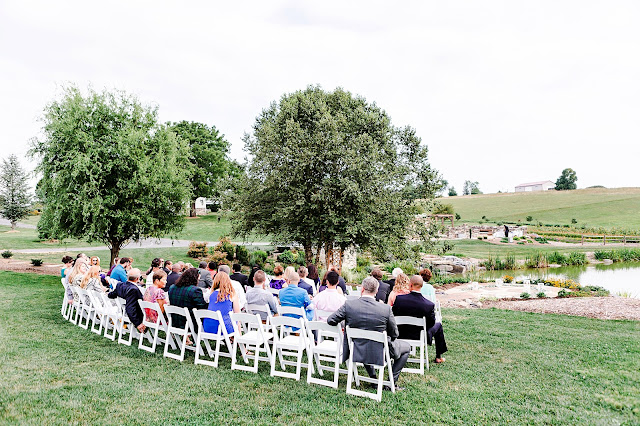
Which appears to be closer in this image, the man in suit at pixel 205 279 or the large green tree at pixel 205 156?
the man in suit at pixel 205 279

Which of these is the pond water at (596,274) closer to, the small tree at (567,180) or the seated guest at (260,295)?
the seated guest at (260,295)

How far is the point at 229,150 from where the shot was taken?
56875mm

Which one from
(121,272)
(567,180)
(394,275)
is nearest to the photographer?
(394,275)

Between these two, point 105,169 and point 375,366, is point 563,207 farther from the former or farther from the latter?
point 375,366

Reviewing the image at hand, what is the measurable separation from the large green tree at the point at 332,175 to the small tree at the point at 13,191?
99.3ft

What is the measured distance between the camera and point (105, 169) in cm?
1521

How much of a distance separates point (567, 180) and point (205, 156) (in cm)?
10264

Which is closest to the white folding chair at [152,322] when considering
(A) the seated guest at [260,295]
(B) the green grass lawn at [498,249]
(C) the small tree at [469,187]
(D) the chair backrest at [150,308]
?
(D) the chair backrest at [150,308]

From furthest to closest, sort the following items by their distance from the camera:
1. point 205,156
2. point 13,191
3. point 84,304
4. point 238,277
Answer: point 205,156 < point 13,191 < point 238,277 < point 84,304

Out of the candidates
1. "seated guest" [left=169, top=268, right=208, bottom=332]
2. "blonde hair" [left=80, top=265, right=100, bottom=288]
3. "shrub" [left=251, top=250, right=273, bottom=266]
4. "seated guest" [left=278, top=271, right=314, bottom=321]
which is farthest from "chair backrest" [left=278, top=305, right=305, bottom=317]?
"shrub" [left=251, top=250, right=273, bottom=266]

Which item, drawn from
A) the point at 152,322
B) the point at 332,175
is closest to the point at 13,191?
the point at 332,175

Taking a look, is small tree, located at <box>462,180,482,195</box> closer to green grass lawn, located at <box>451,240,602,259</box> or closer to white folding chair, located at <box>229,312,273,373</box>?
green grass lawn, located at <box>451,240,602,259</box>

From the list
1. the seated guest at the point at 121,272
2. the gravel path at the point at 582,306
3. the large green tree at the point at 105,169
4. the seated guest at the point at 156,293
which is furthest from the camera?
the large green tree at the point at 105,169

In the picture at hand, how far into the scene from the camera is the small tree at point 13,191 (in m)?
38.1
